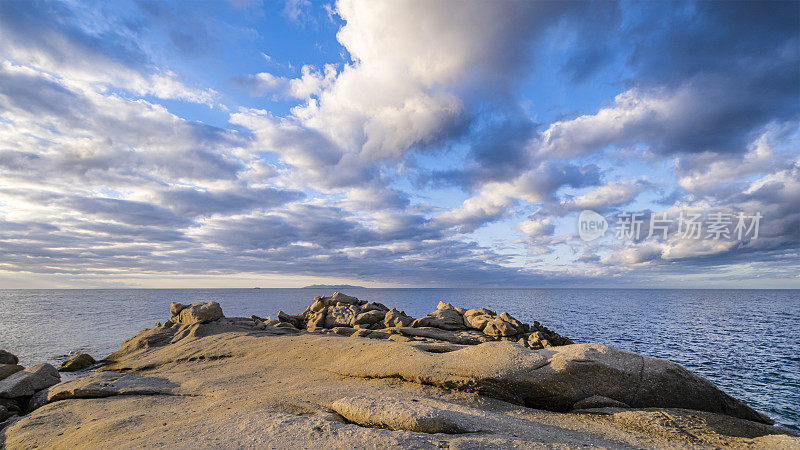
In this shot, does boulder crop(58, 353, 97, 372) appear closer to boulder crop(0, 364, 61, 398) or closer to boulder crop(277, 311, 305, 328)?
boulder crop(0, 364, 61, 398)

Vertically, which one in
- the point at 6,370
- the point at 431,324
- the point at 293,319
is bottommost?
the point at 6,370

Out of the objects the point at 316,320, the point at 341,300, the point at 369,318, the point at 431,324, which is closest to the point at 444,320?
the point at 431,324

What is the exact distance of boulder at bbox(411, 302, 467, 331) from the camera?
919 inches

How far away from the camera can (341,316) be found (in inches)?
1062

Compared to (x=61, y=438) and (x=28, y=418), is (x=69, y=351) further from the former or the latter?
(x=61, y=438)

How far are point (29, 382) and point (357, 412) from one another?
14369mm

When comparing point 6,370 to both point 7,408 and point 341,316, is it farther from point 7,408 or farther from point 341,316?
point 341,316

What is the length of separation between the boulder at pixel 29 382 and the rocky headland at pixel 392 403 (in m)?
0.04

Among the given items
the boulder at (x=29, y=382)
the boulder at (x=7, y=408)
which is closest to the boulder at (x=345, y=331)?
the boulder at (x=29, y=382)

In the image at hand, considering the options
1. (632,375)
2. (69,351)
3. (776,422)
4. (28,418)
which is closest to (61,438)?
(28,418)

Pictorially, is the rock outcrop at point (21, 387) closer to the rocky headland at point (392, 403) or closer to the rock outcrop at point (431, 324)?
the rocky headland at point (392, 403)

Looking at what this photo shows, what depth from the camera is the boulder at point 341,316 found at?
85.7 feet

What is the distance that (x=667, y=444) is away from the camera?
25.3 feet

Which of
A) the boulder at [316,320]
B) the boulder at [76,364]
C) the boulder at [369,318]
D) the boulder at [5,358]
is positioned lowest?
the boulder at [76,364]
